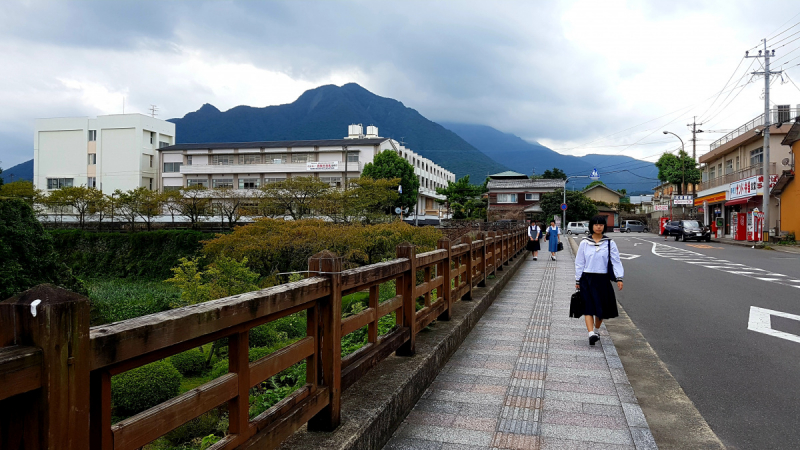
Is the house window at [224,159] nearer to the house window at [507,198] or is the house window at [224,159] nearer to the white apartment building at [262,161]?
the white apartment building at [262,161]

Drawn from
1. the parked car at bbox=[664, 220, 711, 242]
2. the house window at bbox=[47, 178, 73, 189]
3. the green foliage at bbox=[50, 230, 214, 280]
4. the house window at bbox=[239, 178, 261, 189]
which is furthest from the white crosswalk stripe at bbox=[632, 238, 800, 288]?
the house window at bbox=[47, 178, 73, 189]

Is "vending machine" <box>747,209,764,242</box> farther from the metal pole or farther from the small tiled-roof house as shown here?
the small tiled-roof house

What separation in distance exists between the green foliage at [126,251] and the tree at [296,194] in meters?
4.72

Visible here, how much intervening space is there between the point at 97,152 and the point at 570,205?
2306 inches

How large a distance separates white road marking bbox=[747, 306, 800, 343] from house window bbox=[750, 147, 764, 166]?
3092 cm

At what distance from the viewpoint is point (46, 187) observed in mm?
62531

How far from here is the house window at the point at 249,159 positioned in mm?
60969

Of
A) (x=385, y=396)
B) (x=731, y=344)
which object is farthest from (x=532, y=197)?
(x=385, y=396)

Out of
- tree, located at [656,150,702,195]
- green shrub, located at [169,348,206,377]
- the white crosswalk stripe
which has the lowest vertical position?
green shrub, located at [169,348,206,377]

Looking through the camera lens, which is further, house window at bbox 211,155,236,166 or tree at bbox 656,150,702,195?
house window at bbox 211,155,236,166

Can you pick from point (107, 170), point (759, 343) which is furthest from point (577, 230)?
point (107, 170)

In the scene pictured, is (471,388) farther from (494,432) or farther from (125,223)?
(125,223)

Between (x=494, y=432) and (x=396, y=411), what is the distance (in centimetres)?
77

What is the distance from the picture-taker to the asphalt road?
13.5ft
